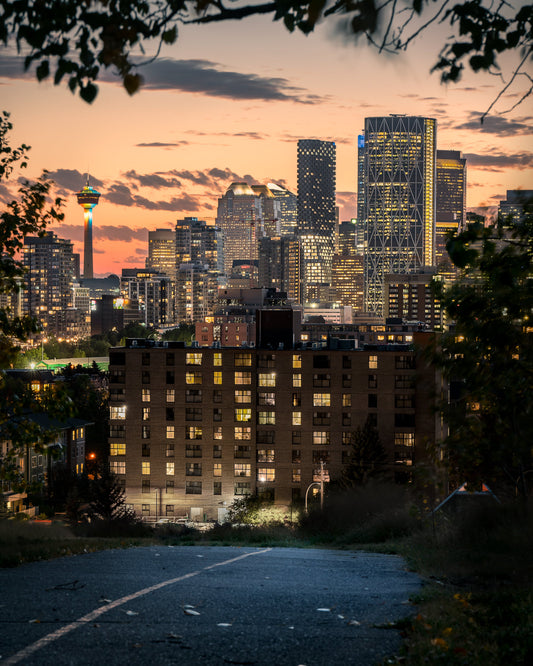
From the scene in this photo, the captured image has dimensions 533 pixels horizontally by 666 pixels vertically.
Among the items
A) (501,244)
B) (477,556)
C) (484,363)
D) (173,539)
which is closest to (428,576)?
(477,556)

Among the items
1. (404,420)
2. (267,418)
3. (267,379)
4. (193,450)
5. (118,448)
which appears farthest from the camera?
(267,379)

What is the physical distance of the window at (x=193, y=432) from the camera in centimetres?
5944

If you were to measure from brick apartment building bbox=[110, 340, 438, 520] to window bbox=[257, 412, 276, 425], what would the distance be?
8 centimetres

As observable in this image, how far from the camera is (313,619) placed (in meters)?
7.48

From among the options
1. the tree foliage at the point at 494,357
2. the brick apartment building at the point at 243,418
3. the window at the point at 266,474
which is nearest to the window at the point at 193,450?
the brick apartment building at the point at 243,418

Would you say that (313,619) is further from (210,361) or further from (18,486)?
(210,361)

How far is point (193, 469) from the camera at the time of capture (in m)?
58.6

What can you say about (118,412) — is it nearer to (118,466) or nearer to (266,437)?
(118,466)

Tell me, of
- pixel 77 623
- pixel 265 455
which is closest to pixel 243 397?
pixel 265 455

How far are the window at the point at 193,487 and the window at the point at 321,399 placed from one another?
34.0ft

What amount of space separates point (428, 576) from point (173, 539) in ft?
33.1

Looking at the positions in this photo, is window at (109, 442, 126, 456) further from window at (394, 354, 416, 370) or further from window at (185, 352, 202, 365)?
window at (394, 354, 416, 370)

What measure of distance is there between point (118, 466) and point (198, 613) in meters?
52.8

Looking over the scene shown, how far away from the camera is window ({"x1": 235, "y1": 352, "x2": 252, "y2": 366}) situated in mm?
60562
